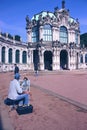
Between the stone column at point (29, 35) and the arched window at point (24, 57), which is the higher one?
the stone column at point (29, 35)

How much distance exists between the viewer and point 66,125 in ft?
26.9

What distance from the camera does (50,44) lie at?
6512 centimetres

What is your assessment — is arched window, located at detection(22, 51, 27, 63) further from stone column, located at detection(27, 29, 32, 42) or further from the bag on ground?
the bag on ground

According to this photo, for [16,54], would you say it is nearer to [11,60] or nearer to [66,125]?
[11,60]

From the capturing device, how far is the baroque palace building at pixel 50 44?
63.8 metres

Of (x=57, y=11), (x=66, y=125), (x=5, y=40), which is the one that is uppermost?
(x=57, y=11)

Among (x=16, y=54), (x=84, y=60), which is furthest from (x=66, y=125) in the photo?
(x=84, y=60)

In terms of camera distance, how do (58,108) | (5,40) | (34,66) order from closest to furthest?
(58,108)
(5,40)
(34,66)

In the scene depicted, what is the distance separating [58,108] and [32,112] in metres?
1.60

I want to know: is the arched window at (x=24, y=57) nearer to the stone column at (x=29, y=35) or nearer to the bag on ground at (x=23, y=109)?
the stone column at (x=29, y=35)

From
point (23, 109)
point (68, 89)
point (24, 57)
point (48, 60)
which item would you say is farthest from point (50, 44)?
point (23, 109)

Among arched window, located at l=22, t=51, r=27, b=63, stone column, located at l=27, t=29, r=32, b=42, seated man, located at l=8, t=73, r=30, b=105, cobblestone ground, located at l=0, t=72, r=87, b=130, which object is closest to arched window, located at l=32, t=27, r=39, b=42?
stone column, located at l=27, t=29, r=32, b=42

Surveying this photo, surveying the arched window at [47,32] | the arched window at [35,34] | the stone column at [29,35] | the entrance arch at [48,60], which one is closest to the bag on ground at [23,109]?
the arched window at [47,32]

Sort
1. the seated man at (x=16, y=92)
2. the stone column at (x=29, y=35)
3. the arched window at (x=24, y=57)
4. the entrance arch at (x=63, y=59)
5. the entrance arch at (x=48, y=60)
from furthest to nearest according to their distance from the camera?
the entrance arch at (x=63, y=59) < the entrance arch at (x=48, y=60) < the stone column at (x=29, y=35) < the arched window at (x=24, y=57) < the seated man at (x=16, y=92)
